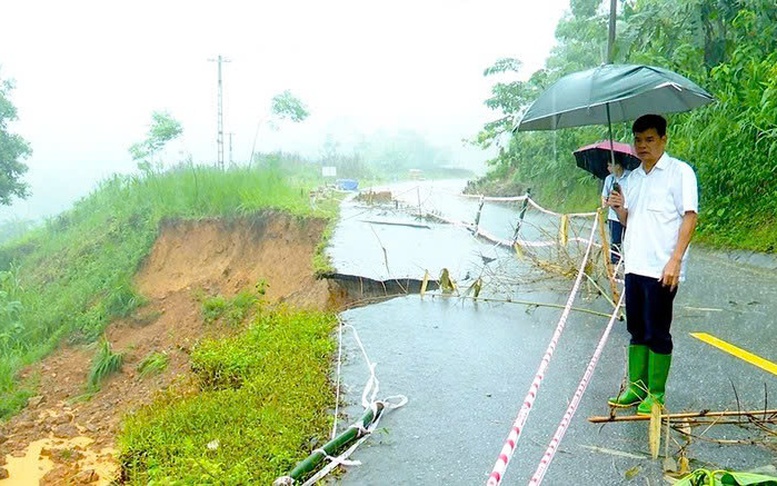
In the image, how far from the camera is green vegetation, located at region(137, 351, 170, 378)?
11727 millimetres

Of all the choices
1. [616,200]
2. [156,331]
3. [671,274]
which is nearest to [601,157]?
[616,200]

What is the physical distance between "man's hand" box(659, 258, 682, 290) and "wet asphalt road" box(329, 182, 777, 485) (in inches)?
35.4

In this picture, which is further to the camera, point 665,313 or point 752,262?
point 752,262

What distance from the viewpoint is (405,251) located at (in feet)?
36.8

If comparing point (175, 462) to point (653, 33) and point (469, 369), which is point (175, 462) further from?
point (653, 33)

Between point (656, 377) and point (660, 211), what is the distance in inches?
39.0

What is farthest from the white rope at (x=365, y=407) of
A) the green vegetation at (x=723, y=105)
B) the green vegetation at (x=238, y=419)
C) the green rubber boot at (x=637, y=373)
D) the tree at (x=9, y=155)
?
the tree at (x=9, y=155)

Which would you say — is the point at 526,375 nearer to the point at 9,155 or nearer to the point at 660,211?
the point at 660,211

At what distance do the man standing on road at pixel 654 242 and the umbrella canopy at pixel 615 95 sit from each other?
72cm

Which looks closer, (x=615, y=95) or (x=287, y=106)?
(x=615, y=95)

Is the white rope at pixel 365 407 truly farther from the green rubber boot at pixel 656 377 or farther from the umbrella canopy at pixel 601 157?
the umbrella canopy at pixel 601 157

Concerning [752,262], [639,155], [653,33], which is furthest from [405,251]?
[653,33]

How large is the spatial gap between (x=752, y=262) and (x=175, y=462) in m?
8.87

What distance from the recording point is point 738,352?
513 centimetres
